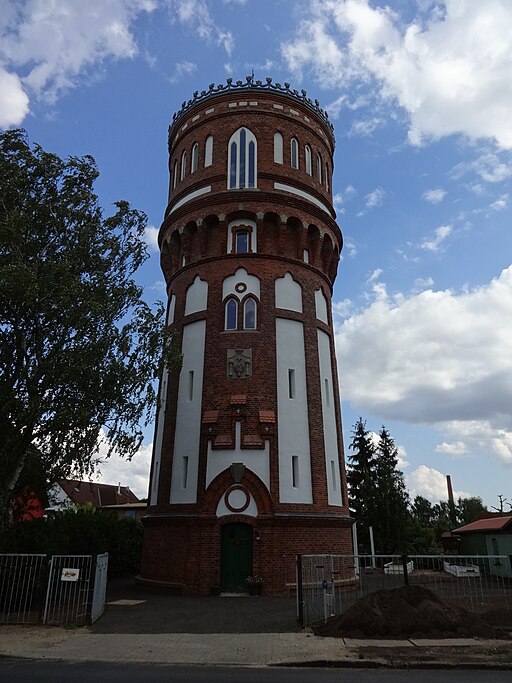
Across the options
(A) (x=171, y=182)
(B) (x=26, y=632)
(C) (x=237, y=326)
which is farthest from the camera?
(A) (x=171, y=182)

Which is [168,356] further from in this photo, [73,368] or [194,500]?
[194,500]

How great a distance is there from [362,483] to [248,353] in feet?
77.9

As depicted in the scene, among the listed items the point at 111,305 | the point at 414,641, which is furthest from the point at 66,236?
the point at 414,641

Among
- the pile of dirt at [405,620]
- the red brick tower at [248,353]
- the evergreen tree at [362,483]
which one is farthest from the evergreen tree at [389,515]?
the pile of dirt at [405,620]

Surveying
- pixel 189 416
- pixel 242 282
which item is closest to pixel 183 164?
pixel 242 282

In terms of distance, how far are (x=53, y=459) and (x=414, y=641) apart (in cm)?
1119

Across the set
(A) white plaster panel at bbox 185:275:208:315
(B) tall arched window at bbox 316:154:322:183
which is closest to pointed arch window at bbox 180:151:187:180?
(A) white plaster panel at bbox 185:275:208:315

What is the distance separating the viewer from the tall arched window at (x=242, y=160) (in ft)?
77.4

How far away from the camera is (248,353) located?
2097 cm

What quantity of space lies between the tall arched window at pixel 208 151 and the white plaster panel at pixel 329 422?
9369 millimetres

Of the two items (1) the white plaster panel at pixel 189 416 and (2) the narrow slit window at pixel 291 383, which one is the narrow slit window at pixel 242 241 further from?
(2) the narrow slit window at pixel 291 383

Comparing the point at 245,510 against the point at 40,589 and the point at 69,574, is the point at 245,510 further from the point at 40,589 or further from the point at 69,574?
the point at 69,574

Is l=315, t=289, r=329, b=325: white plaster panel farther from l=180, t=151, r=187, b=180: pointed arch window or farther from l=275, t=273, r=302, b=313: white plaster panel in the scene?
l=180, t=151, r=187, b=180: pointed arch window

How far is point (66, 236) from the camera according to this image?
17859mm
